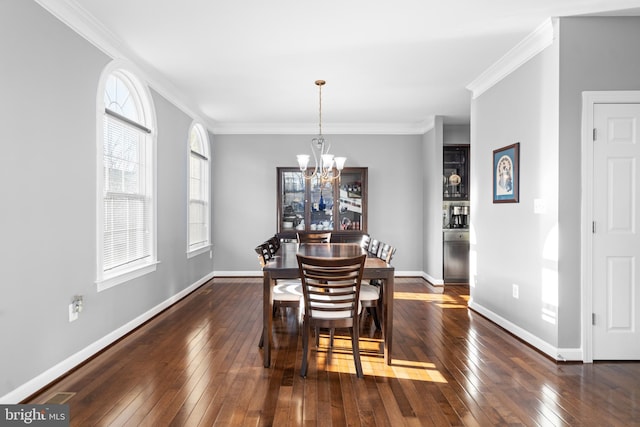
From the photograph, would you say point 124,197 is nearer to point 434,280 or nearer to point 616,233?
point 616,233

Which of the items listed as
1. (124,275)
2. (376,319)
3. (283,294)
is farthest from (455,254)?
(124,275)

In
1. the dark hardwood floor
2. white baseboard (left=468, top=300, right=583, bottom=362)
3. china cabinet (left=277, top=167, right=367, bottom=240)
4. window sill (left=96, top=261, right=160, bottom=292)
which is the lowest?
the dark hardwood floor

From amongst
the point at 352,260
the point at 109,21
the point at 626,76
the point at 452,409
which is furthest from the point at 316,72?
the point at 452,409

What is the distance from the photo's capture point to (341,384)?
8.68 feet

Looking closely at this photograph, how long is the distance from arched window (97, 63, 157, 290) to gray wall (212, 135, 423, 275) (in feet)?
8.35

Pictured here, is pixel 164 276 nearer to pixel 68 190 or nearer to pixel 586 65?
pixel 68 190

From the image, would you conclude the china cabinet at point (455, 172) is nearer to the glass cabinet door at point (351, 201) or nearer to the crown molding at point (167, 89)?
the crown molding at point (167, 89)

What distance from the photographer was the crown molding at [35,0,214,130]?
8.89 ft

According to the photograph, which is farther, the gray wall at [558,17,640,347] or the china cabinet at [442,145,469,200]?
the china cabinet at [442,145,469,200]

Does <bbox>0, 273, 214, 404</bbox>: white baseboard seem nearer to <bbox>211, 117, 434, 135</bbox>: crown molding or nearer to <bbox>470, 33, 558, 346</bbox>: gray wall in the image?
<bbox>211, 117, 434, 135</bbox>: crown molding

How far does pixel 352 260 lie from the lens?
2.67 metres

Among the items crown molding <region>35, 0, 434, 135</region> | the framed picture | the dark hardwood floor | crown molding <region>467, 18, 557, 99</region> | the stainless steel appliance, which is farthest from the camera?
the stainless steel appliance

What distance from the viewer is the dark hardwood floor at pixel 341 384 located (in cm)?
222

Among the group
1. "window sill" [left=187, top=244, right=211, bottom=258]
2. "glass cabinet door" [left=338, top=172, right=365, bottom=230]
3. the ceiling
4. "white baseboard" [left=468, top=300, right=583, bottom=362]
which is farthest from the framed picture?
"window sill" [left=187, top=244, right=211, bottom=258]
